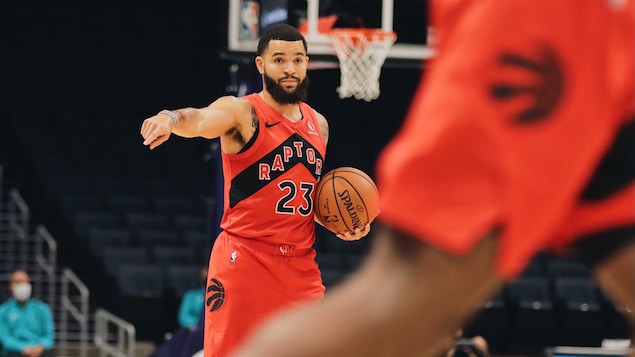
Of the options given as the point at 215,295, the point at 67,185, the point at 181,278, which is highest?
the point at 215,295

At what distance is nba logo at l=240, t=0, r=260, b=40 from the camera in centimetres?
820

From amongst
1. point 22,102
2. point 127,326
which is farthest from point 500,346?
point 22,102

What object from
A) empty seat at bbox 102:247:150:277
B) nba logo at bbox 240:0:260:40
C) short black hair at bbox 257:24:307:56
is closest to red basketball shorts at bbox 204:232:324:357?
short black hair at bbox 257:24:307:56

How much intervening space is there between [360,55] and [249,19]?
40.9 inches

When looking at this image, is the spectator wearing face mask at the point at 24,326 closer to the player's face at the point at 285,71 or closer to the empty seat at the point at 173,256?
the empty seat at the point at 173,256

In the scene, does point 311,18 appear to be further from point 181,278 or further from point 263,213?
point 181,278

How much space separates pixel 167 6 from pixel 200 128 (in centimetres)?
1475

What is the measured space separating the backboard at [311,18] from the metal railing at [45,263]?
642cm

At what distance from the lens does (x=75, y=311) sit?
1317 centimetres

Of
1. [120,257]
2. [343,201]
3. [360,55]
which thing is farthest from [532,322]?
[343,201]

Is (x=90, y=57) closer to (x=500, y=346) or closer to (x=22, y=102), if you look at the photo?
(x=22, y=102)

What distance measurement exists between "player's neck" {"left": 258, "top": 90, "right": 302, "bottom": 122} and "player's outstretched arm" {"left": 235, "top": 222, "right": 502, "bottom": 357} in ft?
10.1

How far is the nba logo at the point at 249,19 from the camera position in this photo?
26.9ft

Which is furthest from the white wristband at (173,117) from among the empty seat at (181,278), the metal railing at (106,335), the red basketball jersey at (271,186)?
the empty seat at (181,278)
